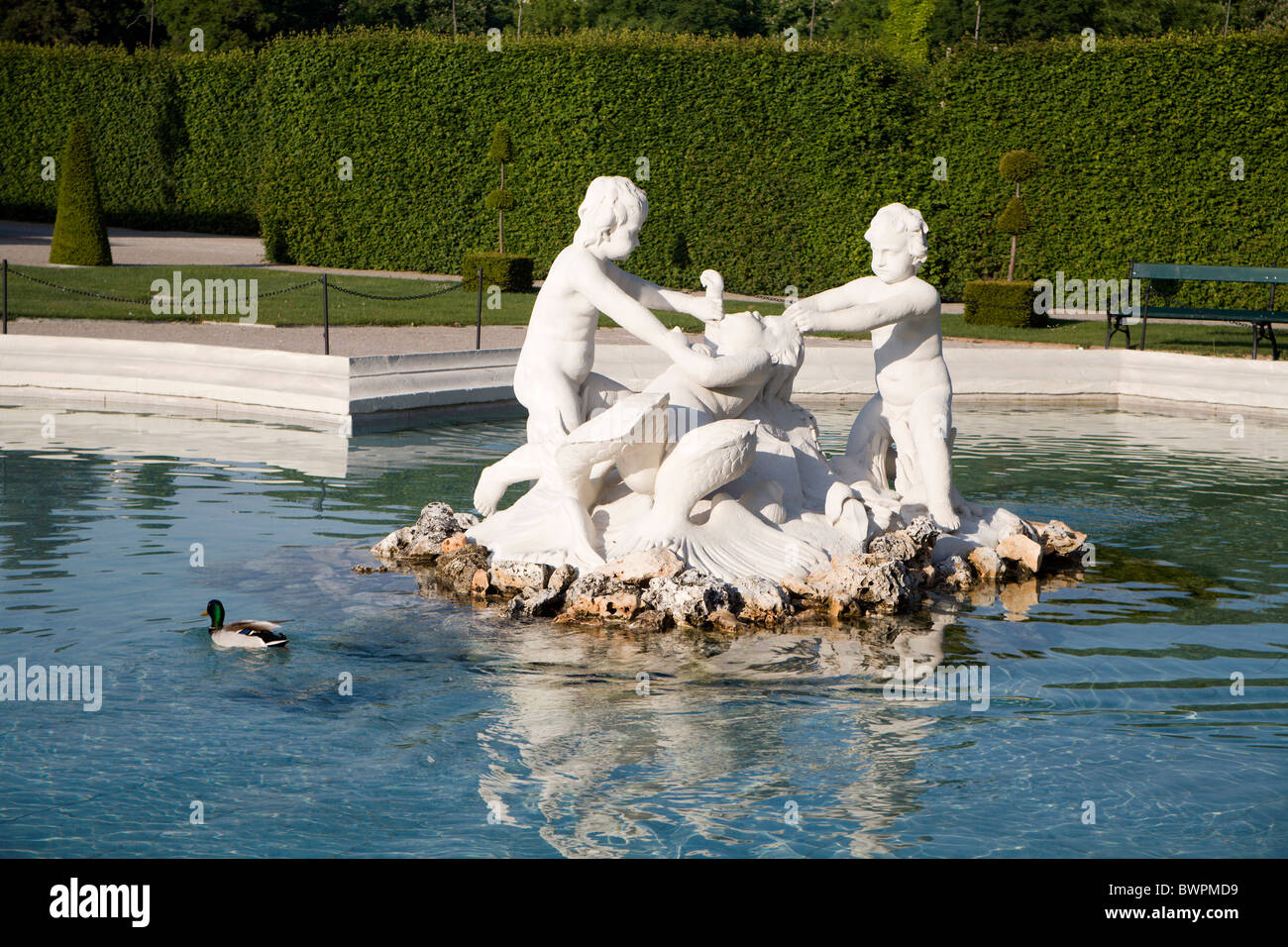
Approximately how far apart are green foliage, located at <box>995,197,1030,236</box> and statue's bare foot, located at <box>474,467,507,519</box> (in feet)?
45.5

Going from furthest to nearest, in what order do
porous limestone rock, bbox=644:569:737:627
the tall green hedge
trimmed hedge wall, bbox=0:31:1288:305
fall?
1. the tall green hedge
2. trimmed hedge wall, bbox=0:31:1288:305
3. porous limestone rock, bbox=644:569:737:627

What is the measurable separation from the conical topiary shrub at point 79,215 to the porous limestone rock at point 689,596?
19193 mm

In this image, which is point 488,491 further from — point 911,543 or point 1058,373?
point 1058,373

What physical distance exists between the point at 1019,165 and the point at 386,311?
8.90 meters

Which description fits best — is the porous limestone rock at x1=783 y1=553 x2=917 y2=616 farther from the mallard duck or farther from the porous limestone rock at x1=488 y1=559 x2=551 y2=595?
the mallard duck

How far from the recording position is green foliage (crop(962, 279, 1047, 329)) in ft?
62.6

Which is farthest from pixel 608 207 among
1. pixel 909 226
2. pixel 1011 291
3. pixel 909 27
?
pixel 909 27

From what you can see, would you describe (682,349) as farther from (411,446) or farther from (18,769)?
(411,446)

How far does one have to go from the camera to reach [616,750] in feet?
16.9

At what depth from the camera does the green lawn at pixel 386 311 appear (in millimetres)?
17531

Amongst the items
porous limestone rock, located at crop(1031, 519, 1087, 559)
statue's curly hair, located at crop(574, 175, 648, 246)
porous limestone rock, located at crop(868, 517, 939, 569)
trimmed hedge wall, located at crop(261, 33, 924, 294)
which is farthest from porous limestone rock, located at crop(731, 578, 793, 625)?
trimmed hedge wall, located at crop(261, 33, 924, 294)

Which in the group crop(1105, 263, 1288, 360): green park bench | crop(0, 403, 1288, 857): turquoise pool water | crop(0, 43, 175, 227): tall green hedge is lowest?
crop(0, 403, 1288, 857): turquoise pool water

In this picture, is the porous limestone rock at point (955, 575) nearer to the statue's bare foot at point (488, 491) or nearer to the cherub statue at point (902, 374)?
the cherub statue at point (902, 374)

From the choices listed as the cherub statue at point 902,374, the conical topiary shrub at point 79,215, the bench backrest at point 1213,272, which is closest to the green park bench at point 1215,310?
the bench backrest at point 1213,272
